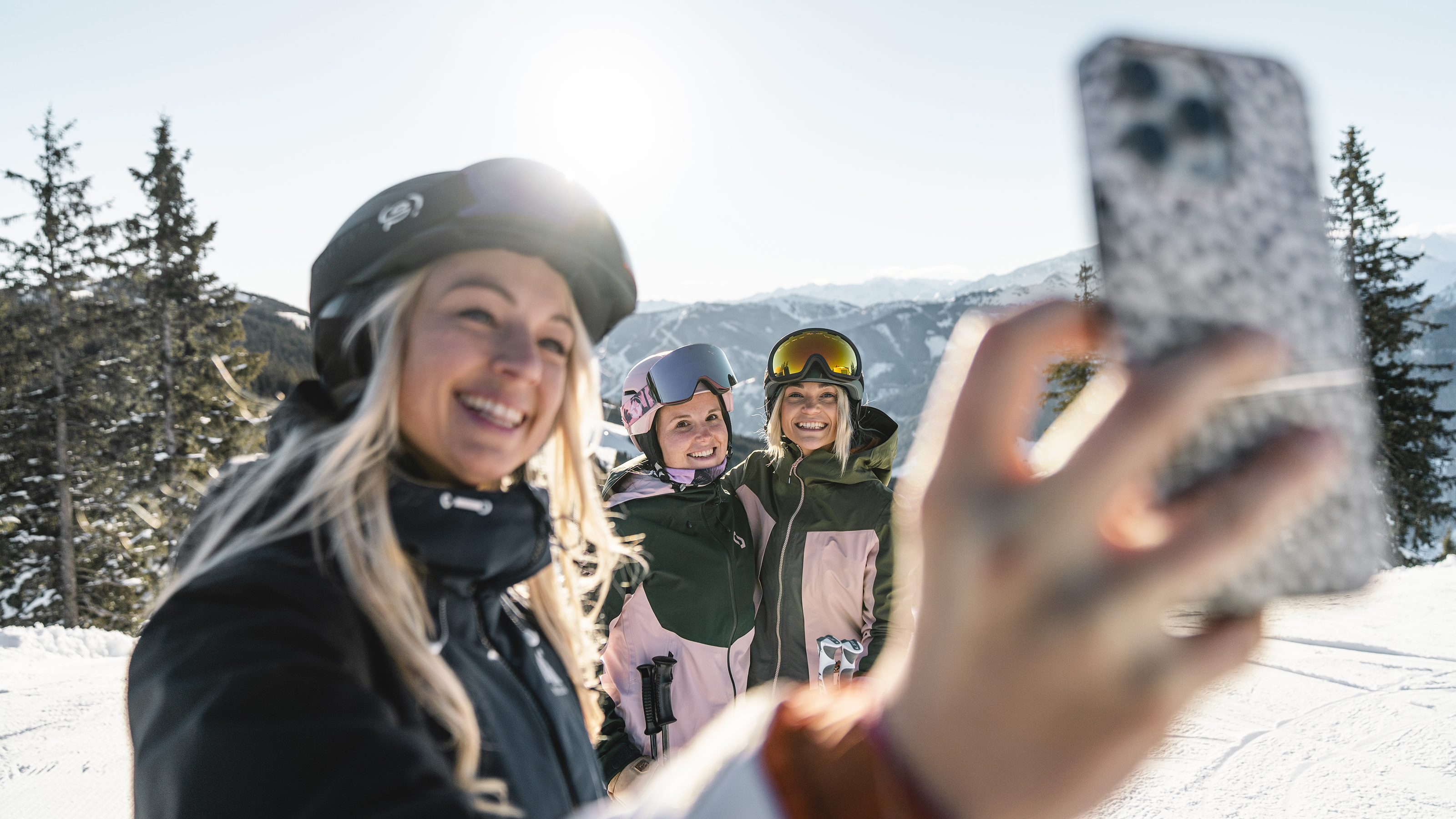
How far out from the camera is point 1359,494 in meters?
0.67

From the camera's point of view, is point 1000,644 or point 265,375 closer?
point 1000,644

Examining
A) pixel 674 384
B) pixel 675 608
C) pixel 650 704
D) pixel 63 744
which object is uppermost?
pixel 674 384

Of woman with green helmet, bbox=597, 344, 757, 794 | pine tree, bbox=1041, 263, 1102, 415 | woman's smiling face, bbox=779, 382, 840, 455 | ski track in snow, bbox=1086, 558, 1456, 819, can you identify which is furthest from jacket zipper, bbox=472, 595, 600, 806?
woman's smiling face, bbox=779, 382, 840, 455

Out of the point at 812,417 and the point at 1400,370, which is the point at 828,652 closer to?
the point at 812,417

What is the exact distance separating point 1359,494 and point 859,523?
3.37 m

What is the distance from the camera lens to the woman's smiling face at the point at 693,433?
4367mm

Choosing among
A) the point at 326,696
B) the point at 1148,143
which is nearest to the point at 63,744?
the point at 326,696

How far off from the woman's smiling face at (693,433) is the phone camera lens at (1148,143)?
3.74 meters

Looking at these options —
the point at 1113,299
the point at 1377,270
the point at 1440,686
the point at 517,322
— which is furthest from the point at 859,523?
the point at 1377,270

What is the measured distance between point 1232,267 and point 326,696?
3.54ft

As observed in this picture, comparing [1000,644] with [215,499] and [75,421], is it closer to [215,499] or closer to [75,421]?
[215,499]

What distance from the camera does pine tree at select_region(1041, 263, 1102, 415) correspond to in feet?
2.16

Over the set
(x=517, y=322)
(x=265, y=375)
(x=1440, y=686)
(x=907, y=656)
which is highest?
(x=265, y=375)

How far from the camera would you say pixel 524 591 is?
188 centimetres
